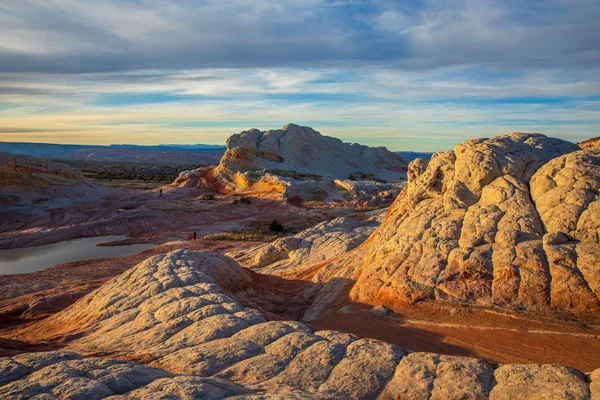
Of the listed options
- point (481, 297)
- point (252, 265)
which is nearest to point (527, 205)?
point (481, 297)

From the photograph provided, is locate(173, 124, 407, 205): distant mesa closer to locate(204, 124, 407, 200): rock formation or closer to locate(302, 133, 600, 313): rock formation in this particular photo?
locate(204, 124, 407, 200): rock formation

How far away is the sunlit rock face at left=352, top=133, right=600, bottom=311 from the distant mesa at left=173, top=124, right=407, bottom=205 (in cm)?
2259

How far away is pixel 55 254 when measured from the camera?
2538 centimetres

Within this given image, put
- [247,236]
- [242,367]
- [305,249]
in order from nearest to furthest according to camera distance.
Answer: [242,367] < [305,249] < [247,236]

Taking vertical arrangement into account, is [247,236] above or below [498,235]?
below

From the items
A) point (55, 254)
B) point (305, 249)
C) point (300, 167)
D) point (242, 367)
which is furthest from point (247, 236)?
point (300, 167)

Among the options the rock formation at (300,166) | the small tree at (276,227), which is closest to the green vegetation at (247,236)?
the small tree at (276,227)

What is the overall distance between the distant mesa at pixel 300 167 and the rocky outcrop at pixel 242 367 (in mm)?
27759

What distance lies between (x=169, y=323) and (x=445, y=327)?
531 cm

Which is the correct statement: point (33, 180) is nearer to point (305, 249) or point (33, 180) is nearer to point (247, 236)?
point (247, 236)

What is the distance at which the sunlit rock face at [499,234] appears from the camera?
371 inches

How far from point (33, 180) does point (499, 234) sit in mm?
36942

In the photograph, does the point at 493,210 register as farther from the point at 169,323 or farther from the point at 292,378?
the point at 169,323

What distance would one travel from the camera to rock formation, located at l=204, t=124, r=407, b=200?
3888cm
